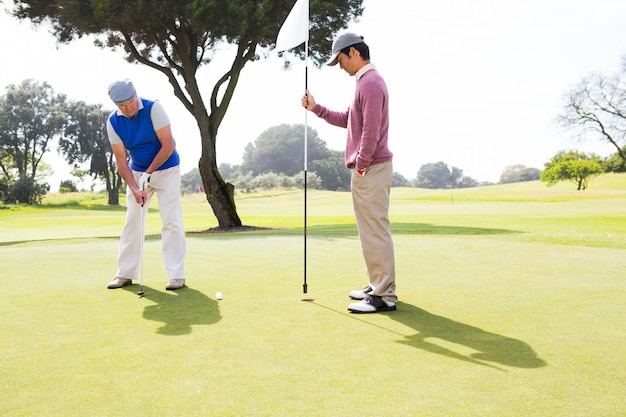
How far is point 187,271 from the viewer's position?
25.9 feet

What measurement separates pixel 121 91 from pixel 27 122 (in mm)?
60805

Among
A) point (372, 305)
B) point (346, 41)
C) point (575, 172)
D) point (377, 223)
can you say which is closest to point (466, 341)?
point (372, 305)

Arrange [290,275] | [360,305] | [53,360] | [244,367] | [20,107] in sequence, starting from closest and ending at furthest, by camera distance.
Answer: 1. [244,367]
2. [53,360]
3. [360,305]
4. [290,275]
5. [20,107]

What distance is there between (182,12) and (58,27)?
5.80m

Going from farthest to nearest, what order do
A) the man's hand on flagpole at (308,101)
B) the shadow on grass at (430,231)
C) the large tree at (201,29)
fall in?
1. the large tree at (201,29)
2. the shadow on grass at (430,231)
3. the man's hand on flagpole at (308,101)

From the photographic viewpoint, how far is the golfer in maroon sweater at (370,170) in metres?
5.27

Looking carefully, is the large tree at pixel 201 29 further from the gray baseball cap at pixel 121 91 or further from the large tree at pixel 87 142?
the large tree at pixel 87 142

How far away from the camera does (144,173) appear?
21.2ft

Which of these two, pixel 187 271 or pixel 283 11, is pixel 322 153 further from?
pixel 187 271

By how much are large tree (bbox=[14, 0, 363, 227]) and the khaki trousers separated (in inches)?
590

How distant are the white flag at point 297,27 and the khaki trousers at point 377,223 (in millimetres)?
1771

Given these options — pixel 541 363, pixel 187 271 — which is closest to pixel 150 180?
pixel 187 271

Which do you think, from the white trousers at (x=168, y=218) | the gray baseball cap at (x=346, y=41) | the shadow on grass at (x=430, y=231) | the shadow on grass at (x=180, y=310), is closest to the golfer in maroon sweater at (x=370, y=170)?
the gray baseball cap at (x=346, y=41)

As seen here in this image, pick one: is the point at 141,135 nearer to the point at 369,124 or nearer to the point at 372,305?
the point at 369,124
